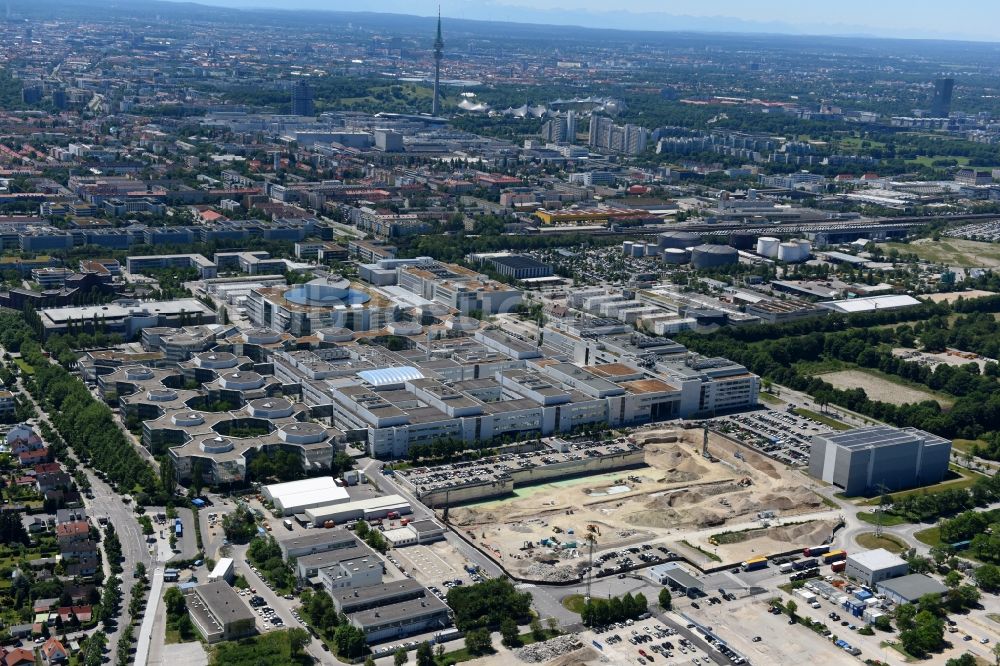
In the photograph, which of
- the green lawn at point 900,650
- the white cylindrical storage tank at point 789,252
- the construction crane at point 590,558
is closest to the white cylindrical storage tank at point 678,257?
the white cylindrical storage tank at point 789,252

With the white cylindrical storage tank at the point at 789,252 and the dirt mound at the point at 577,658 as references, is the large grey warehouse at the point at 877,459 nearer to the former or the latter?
the dirt mound at the point at 577,658

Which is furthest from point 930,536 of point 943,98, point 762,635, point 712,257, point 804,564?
point 943,98

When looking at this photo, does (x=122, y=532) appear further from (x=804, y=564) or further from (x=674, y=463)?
(x=804, y=564)

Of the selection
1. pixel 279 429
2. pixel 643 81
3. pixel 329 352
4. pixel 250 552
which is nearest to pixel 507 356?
pixel 329 352

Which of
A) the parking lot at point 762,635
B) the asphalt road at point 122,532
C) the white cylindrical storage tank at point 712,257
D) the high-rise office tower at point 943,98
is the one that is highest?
the high-rise office tower at point 943,98

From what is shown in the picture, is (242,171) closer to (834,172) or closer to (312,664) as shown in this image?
(834,172)

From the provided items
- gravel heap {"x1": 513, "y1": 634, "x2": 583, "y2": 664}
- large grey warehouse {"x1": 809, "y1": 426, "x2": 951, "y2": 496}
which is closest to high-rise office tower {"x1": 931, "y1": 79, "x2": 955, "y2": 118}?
large grey warehouse {"x1": 809, "y1": 426, "x2": 951, "y2": 496}
